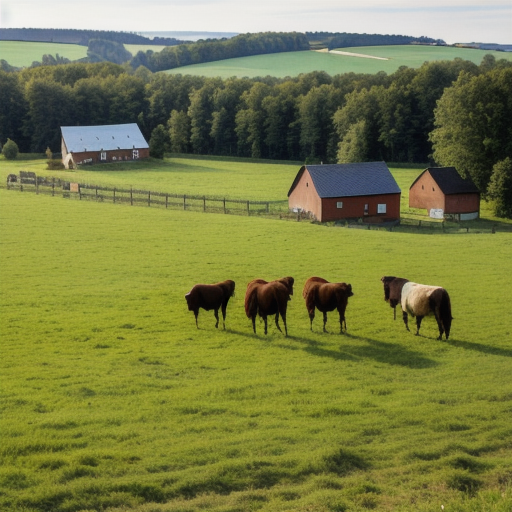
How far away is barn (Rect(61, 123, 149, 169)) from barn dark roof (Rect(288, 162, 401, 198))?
4039cm

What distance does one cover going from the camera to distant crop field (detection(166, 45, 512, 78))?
504 ft

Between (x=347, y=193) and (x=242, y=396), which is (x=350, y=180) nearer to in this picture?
(x=347, y=193)

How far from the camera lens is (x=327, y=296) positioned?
67.7 ft

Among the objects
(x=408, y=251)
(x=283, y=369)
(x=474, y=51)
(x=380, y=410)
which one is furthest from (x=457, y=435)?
(x=474, y=51)

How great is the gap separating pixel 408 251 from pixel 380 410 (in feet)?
70.2

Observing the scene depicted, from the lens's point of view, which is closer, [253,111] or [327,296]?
[327,296]

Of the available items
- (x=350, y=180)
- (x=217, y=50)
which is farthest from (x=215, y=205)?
(x=217, y=50)

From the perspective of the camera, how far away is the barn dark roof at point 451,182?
56.9m

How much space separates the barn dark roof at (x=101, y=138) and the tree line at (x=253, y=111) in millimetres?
2855

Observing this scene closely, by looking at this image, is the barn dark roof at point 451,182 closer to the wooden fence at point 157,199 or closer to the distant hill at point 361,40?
the wooden fence at point 157,199

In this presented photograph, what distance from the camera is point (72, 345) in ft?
63.7

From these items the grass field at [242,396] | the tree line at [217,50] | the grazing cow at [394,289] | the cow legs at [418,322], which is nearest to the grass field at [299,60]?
the tree line at [217,50]

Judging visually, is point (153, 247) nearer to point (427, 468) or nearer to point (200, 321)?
point (200, 321)

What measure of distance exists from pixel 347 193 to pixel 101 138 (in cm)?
4702
